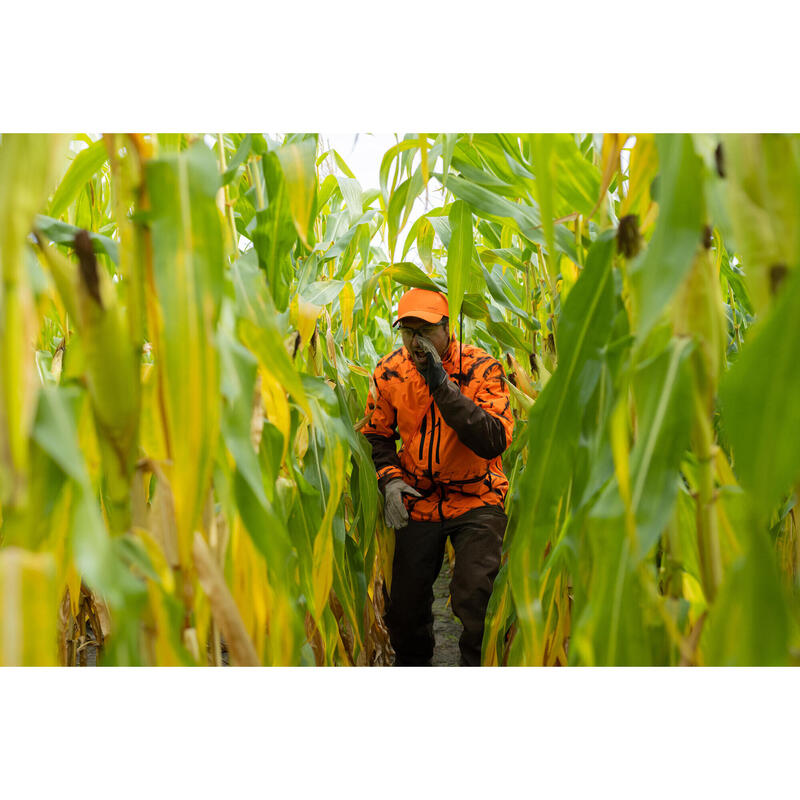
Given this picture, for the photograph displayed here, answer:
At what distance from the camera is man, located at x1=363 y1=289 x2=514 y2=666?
132 centimetres

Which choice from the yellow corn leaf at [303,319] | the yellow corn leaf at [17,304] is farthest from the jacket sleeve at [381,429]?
the yellow corn leaf at [17,304]

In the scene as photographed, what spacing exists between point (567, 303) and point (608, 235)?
68 mm

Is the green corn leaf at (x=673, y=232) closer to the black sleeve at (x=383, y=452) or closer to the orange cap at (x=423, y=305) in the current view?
the orange cap at (x=423, y=305)

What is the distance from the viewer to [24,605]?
0.45 meters

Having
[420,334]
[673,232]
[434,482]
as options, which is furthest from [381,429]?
[673,232]

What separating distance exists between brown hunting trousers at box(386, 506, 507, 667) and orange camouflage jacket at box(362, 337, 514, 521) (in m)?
0.04

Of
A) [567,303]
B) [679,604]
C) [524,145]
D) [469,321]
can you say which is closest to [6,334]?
[567,303]

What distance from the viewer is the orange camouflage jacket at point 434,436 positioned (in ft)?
4.54

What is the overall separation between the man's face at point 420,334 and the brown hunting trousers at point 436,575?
0.40 m

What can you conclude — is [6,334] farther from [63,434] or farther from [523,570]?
[523,570]

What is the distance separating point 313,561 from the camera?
791mm

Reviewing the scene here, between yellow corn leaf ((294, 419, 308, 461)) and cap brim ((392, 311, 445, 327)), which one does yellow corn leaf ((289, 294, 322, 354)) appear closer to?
yellow corn leaf ((294, 419, 308, 461))

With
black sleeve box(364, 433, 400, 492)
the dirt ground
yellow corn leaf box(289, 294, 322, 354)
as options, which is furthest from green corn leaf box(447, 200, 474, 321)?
the dirt ground

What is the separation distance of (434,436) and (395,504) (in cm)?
18
